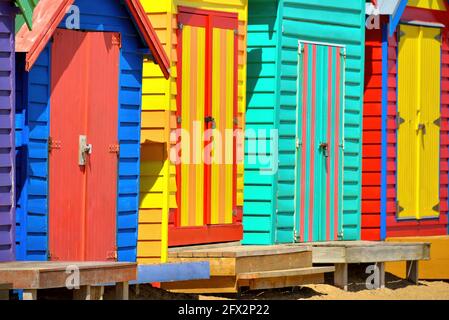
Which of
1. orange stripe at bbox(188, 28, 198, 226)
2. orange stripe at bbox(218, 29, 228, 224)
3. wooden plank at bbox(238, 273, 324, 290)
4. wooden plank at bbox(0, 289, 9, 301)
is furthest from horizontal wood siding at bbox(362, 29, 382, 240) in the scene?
wooden plank at bbox(0, 289, 9, 301)

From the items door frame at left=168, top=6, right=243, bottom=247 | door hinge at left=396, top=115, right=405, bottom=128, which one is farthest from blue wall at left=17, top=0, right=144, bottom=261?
door hinge at left=396, top=115, right=405, bottom=128

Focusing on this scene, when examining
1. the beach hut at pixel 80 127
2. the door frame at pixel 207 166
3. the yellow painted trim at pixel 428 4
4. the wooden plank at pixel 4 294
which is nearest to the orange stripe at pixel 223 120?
the door frame at pixel 207 166

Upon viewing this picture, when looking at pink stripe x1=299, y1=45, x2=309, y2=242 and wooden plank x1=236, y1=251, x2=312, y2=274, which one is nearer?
wooden plank x1=236, y1=251, x2=312, y2=274

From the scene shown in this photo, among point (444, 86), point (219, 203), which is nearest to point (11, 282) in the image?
point (219, 203)

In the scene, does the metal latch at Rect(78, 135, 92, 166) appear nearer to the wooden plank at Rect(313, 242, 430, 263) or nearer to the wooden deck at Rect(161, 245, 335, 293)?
the wooden deck at Rect(161, 245, 335, 293)

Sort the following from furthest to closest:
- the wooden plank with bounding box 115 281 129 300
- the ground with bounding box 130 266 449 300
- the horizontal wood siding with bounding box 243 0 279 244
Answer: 1. the horizontal wood siding with bounding box 243 0 279 244
2. the ground with bounding box 130 266 449 300
3. the wooden plank with bounding box 115 281 129 300

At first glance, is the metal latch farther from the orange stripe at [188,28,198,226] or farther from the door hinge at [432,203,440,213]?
the door hinge at [432,203,440,213]

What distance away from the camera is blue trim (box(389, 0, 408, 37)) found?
1755 cm

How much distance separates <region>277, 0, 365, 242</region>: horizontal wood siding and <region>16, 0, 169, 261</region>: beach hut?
259cm

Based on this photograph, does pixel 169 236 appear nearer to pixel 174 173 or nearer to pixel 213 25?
pixel 174 173

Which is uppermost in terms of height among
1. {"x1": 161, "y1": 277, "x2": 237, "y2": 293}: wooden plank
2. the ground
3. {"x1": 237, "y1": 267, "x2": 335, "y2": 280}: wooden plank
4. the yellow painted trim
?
the yellow painted trim

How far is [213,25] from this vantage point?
15.3 metres

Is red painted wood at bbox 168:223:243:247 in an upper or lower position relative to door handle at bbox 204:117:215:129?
lower

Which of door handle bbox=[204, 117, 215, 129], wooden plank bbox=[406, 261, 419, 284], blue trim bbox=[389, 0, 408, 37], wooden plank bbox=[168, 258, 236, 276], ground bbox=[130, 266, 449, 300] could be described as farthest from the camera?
blue trim bbox=[389, 0, 408, 37]
